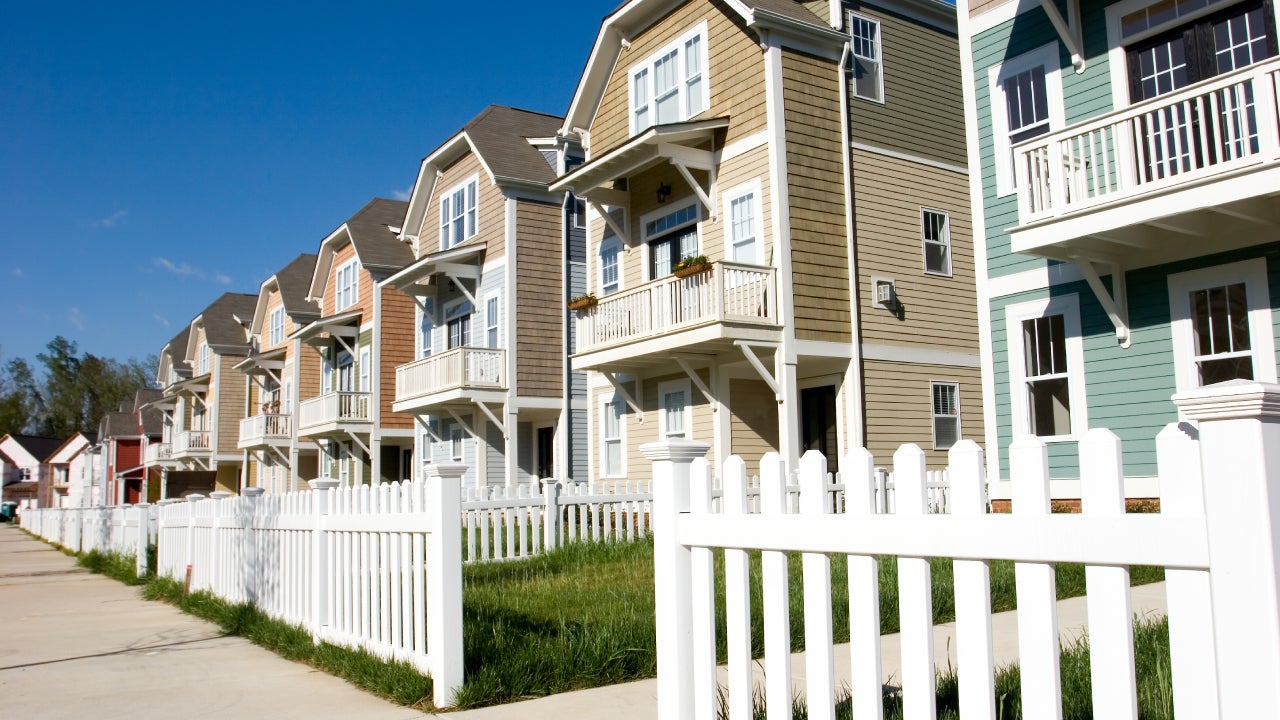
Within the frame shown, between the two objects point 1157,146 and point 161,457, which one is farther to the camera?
point 161,457

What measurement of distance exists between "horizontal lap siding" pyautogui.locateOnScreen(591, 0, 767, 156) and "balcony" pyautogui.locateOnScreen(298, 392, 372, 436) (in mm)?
13882

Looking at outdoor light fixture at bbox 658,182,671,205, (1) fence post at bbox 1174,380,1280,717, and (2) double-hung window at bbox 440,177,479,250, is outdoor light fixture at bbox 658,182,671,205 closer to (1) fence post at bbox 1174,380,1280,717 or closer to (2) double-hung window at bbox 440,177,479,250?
(2) double-hung window at bbox 440,177,479,250

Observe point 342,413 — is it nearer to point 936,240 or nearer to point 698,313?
point 698,313

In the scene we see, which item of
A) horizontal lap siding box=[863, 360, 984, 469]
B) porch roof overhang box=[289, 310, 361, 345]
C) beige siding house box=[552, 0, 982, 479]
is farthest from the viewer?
porch roof overhang box=[289, 310, 361, 345]

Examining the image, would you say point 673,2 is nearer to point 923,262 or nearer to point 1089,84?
point 923,262

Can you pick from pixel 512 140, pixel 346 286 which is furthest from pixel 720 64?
pixel 346 286

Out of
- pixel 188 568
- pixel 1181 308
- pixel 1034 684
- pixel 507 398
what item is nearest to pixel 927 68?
pixel 1181 308

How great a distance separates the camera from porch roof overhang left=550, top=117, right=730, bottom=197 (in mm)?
18266

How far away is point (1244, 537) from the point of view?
7.80 feet

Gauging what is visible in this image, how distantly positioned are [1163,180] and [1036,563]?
9519 mm

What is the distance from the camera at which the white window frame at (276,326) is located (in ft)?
143

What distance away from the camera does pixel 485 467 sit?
84.9ft

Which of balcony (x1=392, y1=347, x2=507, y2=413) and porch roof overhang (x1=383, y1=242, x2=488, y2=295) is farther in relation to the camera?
porch roof overhang (x1=383, y1=242, x2=488, y2=295)

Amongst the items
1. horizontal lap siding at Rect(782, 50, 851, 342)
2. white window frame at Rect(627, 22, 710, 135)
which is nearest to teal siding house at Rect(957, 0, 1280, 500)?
horizontal lap siding at Rect(782, 50, 851, 342)
